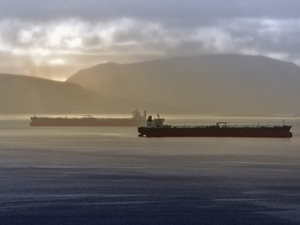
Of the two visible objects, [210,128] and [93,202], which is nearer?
[93,202]

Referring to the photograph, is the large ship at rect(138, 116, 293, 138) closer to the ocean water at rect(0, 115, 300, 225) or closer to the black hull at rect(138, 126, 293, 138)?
the black hull at rect(138, 126, 293, 138)

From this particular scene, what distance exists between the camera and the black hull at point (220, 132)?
390ft

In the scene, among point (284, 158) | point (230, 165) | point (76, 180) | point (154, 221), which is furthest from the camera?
point (284, 158)

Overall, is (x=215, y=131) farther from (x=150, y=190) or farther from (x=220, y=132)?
(x=150, y=190)

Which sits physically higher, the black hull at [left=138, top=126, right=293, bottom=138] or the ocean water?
Answer: the black hull at [left=138, top=126, right=293, bottom=138]

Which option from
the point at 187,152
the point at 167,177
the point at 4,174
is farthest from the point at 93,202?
the point at 187,152

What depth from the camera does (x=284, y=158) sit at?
73.2 metres

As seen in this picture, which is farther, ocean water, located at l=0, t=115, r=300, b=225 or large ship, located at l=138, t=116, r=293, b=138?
large ship, located at l=138, t=116, r=293, b=138

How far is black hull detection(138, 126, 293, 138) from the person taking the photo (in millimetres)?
118750

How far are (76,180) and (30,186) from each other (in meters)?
4.64

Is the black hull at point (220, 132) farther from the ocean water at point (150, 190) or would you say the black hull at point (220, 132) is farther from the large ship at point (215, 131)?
the ocean water at point (150, 190)

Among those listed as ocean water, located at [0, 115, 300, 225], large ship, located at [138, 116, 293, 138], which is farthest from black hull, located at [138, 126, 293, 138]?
ocean water, located at [0, 115, 300, 225]

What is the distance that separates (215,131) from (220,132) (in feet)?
3.30

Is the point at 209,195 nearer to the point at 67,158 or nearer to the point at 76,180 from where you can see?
the point at 76,180
